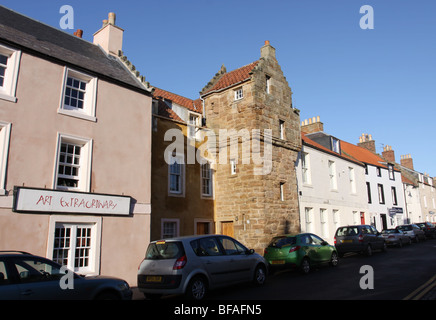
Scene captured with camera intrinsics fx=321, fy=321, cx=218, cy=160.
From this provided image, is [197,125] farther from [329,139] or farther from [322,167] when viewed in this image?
[329,139]

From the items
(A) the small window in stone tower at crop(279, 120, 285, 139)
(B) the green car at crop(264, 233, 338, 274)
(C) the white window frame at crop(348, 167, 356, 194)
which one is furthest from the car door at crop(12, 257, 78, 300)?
(C) the white window frame at crop(348, 167, 356, 194)

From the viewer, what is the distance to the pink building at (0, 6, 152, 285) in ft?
31.3

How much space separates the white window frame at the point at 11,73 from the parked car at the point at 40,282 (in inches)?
228

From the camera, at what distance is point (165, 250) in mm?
8734

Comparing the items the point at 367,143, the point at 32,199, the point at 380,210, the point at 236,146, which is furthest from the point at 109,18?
the point at 367,143

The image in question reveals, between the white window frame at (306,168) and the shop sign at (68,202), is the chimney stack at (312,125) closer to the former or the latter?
the white window frame at (306,168)

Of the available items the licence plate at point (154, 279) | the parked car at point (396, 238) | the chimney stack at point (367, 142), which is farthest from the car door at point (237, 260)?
the chimney stack at point (367, 142)

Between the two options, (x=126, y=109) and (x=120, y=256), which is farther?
(x=126, y=109)

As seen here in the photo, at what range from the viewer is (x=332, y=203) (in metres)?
23.7

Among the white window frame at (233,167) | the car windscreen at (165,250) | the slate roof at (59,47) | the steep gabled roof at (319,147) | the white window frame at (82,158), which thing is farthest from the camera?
the steep gabled roof at (319,147)

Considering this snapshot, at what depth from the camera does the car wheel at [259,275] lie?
10.2 meters

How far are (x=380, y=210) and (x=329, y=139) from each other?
11.1 m

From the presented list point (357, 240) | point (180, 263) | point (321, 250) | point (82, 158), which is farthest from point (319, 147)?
point (180, 263)

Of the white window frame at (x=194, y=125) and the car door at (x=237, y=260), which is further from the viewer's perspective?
the white window frame at (x=194, y=125)
